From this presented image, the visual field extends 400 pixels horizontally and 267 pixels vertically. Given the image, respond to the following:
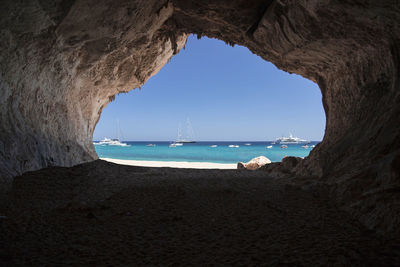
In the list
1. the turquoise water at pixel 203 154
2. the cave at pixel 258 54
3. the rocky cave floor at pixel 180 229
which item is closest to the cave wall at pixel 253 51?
the cave at pixel 258 54

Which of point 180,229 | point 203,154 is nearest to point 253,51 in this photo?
point 180,229

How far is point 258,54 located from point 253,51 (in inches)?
9.9

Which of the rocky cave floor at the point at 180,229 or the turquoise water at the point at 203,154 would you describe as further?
the turquoise water at the point at 203,154

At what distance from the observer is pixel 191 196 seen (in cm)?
447

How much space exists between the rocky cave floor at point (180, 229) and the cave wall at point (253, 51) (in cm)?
56

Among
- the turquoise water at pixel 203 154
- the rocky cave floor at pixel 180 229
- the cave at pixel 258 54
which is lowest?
the turquoise water at pixel 203 154

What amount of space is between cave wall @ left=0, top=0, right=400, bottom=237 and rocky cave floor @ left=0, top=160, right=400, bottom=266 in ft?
1.84

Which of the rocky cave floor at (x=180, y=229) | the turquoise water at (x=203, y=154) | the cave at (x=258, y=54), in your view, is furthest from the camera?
the turquoise water at (x=203, y=154)

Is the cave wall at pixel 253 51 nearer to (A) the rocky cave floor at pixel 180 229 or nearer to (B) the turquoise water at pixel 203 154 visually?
(A) the rocky cave floor at pixel 180 229

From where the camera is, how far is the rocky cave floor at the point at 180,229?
2178mm

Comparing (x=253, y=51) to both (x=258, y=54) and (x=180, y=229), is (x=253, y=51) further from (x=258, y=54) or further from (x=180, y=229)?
Result: (x=180, y=229)

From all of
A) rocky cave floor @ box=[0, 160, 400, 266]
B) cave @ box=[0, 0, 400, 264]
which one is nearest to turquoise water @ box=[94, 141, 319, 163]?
cave @ box=[0, 0, 400, 264]

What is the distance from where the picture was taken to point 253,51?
Result: 9328mm

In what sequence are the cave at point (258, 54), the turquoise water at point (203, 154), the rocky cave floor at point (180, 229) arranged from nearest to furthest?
the rocky cave floor at point (180, 229)
the cave at point (258, 54)
the turquoise water at point (203, 154)
